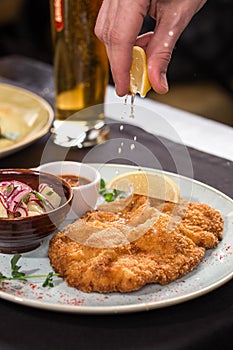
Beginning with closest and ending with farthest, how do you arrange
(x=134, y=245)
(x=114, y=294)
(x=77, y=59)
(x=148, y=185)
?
(x=114, y=294) < (x=134, y=245) < (x=148, y=185) < (x=77, y=59)

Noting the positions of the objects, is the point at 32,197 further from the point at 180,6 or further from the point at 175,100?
the point at 175,100

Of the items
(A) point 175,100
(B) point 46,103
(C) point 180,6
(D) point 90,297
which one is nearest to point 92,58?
(B) point 46,103

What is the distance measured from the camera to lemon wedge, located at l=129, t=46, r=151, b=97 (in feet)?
5.05

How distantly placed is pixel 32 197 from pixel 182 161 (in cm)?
72

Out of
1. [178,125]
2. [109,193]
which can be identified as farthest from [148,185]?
[178,125]

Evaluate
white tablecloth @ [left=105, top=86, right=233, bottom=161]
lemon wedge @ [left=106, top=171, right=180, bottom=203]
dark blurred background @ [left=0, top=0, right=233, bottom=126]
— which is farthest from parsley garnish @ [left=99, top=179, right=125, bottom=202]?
dark blurred background @ [left=0, top=0, right=233, bottom=126]

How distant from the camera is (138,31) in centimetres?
150

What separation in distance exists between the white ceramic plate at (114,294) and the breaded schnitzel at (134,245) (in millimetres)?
18

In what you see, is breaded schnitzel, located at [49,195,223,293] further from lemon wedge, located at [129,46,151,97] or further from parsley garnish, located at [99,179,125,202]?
lemon wedge, located at [129,46,151,97]

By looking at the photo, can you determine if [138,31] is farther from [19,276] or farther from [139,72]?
[19,276]

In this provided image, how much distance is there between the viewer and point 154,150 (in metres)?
2.14

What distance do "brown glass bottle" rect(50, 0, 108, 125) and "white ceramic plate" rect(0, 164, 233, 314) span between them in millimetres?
783

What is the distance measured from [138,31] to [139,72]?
112mm

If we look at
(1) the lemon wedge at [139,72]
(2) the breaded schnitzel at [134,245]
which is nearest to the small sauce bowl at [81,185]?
(2) the breaded schnitzel at [134,245]
